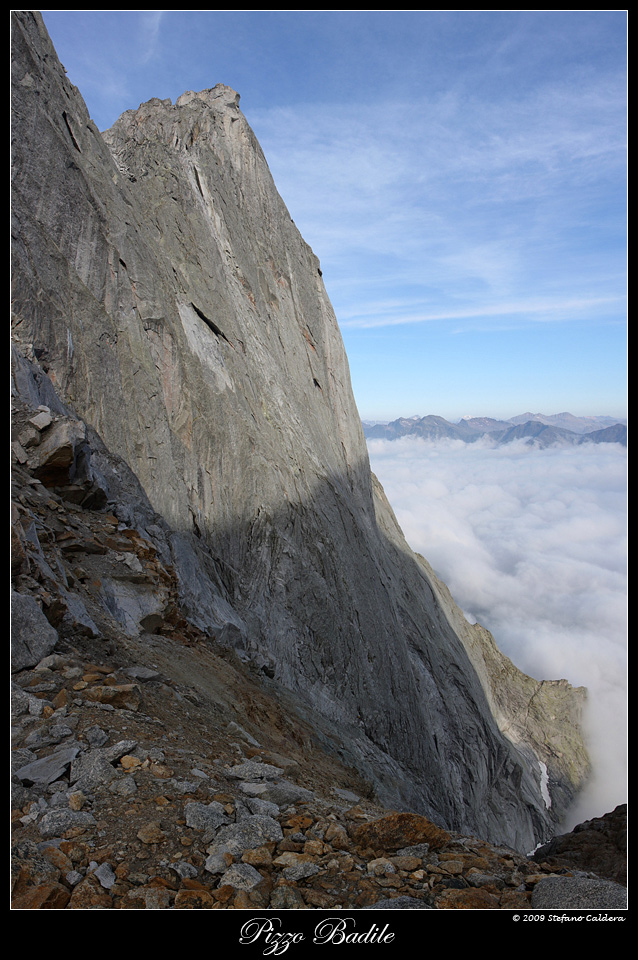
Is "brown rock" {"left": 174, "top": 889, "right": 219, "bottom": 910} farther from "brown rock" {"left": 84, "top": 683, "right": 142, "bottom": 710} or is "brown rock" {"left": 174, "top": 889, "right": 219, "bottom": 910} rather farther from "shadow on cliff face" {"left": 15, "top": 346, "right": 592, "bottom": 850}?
"shadow on cliff face" {"left": 15, "top": 346, "right": 592, "bottom": 850}

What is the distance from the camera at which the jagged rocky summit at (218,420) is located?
13.2m

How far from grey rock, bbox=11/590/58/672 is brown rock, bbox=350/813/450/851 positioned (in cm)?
440

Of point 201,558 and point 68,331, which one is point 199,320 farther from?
point 201,558

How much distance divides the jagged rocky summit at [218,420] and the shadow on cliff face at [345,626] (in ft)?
0.37

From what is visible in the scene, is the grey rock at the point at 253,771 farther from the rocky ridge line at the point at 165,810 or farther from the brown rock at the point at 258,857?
the brown rock at the point at 258,857

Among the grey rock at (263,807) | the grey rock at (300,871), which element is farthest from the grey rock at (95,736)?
the grey rock at (300,871)

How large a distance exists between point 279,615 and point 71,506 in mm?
9869

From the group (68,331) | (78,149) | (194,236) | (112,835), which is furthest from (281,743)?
(194,236)

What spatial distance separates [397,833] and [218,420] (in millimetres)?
16037

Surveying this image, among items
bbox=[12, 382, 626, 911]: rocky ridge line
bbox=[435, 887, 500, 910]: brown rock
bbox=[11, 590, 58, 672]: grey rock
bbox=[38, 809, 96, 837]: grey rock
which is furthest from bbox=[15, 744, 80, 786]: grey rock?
bbox=[435, 887, 500, 910]: brown rock

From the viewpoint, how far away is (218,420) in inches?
762

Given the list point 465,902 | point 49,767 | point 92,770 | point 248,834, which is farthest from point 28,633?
point 465,902

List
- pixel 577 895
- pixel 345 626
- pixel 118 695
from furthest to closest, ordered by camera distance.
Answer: pixel 345 626 → pixel 118 695 → pixel 577 895

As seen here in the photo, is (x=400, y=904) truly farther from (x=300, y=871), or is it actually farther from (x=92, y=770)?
(x=92, y=770)
